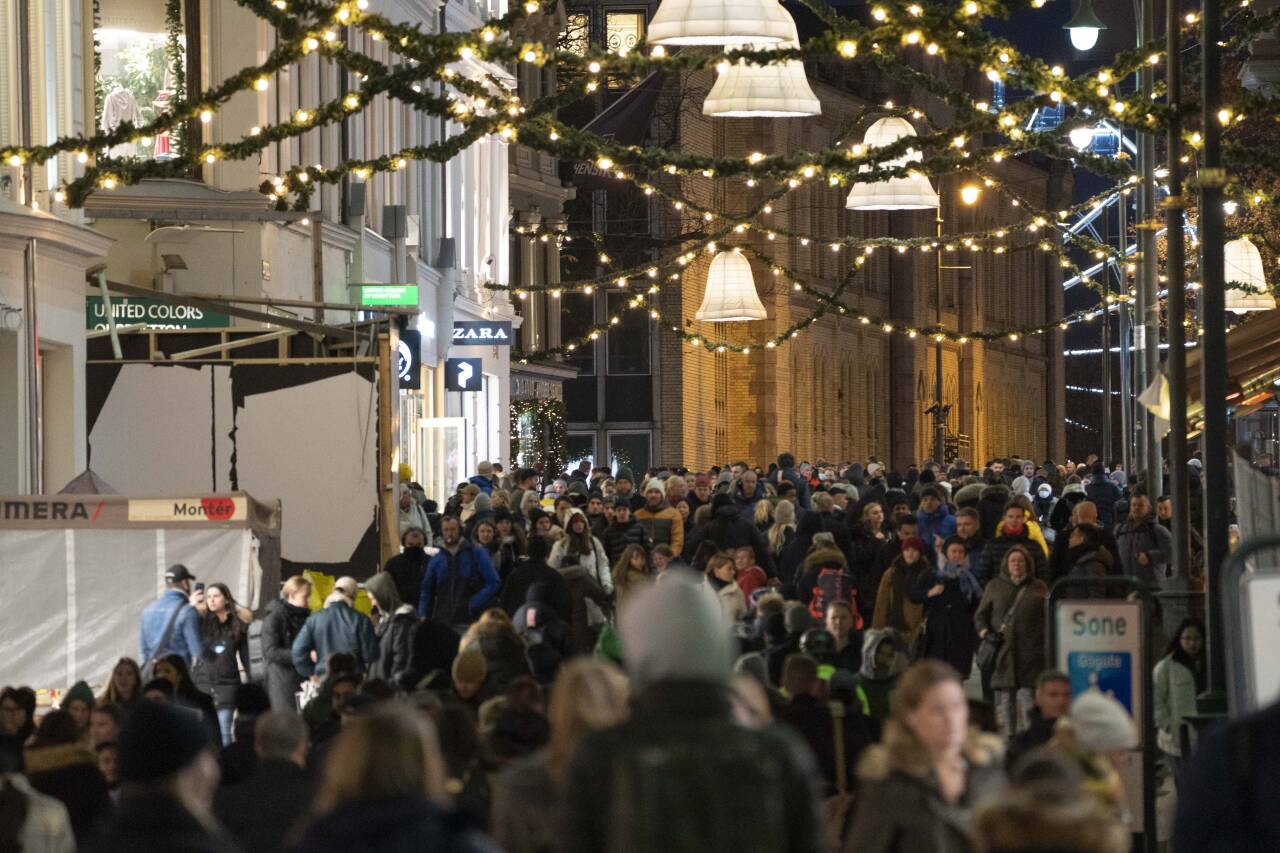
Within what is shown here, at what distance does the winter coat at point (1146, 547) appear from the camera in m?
22.9

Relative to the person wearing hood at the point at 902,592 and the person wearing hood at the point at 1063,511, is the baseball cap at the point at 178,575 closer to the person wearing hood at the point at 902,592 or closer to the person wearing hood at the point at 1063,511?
the person wearing hood at the point at 902,592

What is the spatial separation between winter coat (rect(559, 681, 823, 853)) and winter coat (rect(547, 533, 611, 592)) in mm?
16165

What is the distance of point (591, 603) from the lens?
20391 mm

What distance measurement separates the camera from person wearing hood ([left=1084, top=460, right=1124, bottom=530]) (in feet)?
103

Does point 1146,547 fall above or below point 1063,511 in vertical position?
below

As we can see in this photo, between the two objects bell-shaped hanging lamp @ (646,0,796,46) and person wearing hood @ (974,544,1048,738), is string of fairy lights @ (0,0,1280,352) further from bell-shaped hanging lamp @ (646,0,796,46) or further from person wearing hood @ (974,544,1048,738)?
person wearing hood @ (974,544,1048,738)

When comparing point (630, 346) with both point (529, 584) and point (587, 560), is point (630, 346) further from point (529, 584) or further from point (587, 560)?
point (529, 584)

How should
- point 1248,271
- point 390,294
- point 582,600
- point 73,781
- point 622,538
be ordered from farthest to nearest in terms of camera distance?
point 1248,271 < point 390,294 < point 622,538 < point 582,600 < point 73,781

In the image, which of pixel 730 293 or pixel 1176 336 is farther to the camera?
pixel 730 293

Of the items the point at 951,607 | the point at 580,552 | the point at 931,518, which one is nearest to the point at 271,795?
the point at 951,607

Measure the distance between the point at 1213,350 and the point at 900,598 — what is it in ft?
21.4

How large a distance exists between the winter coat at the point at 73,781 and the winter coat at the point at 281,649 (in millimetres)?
7313

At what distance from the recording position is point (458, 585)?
21141 millimetres

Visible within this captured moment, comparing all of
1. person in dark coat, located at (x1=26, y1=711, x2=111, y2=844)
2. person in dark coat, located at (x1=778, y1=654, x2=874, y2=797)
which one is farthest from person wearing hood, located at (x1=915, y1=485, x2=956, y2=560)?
person in dark coat, located at (x1=26, y1=711, x2=111, y2=844)
